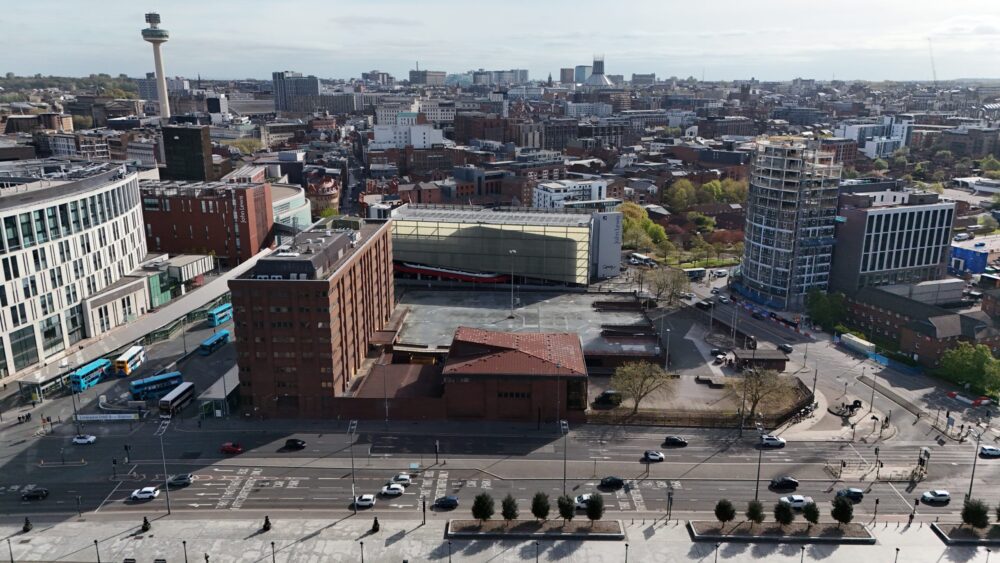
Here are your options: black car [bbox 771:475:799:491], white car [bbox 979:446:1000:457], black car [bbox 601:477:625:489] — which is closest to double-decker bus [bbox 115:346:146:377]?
black car [bbox 601:477:625:489]

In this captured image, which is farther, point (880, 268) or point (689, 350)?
point (880, 268)

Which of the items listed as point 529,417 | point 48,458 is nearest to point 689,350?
point 529,417

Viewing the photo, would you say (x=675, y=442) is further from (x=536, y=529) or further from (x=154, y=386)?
(x=154, y=386)

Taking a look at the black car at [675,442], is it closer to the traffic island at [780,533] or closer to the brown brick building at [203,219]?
the traffic island at [780,533]

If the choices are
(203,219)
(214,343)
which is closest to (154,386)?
(214,343)

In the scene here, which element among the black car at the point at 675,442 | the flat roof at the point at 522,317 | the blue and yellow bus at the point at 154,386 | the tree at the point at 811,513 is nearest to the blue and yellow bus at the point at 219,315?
the blue and yellow bus at the point at 154,386

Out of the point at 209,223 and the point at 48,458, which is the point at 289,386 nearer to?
the point at 48,458

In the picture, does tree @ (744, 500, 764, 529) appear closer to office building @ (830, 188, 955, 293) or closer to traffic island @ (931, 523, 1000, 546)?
traffic island @ (931, 523, 1000, 546)
